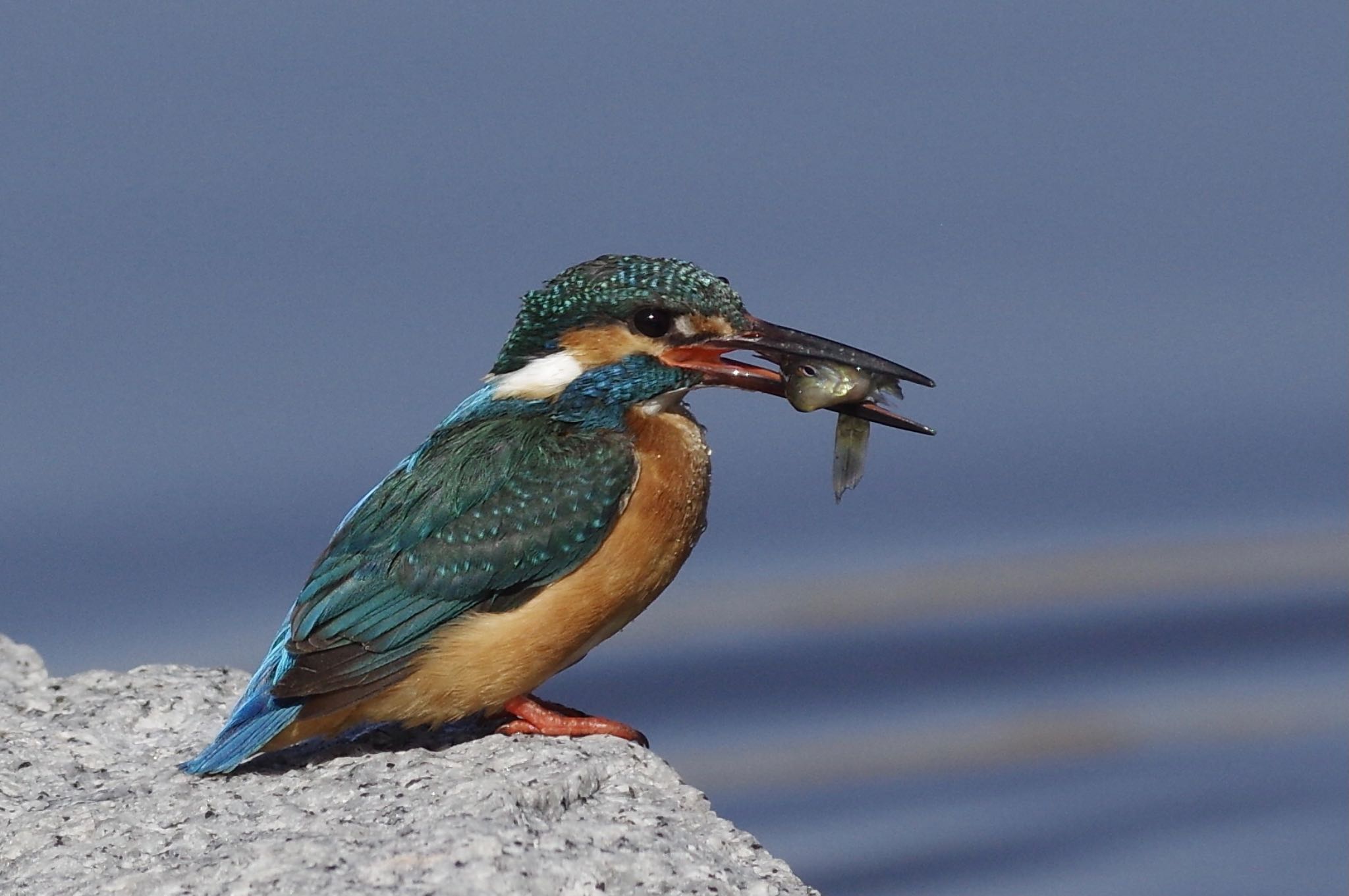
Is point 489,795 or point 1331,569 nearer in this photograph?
point 489,795

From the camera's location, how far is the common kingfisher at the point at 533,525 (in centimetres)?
479

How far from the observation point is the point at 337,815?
4344 millimetres

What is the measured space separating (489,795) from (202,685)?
4.38 ft

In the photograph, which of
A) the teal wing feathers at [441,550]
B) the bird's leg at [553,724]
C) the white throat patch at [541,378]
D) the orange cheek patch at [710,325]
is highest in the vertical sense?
the orange cheek patch at [710,325]

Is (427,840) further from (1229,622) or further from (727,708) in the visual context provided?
(1229,622)

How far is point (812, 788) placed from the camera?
7.12m

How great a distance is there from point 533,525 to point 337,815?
82 cm

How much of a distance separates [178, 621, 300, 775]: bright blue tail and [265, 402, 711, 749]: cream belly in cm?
5

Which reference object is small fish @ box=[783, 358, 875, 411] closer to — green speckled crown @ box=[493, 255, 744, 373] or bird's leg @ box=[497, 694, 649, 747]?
green speckled crown @ box=[493, 255, 744, 373]

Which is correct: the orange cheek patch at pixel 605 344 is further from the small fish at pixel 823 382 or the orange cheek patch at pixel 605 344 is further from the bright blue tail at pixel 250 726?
the bright blue tail at pixel 250 726

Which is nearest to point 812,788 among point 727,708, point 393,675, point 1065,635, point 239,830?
point 727,708

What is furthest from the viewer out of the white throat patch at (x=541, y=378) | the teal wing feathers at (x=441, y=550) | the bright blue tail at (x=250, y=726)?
the white throat patch at (x=541, y=378)

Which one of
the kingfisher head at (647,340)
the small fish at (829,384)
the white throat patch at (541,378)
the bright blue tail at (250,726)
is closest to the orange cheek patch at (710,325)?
the kingfisher head at (647,340)

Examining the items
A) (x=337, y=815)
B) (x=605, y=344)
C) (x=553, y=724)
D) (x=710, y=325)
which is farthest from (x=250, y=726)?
(x=710, y=325)
